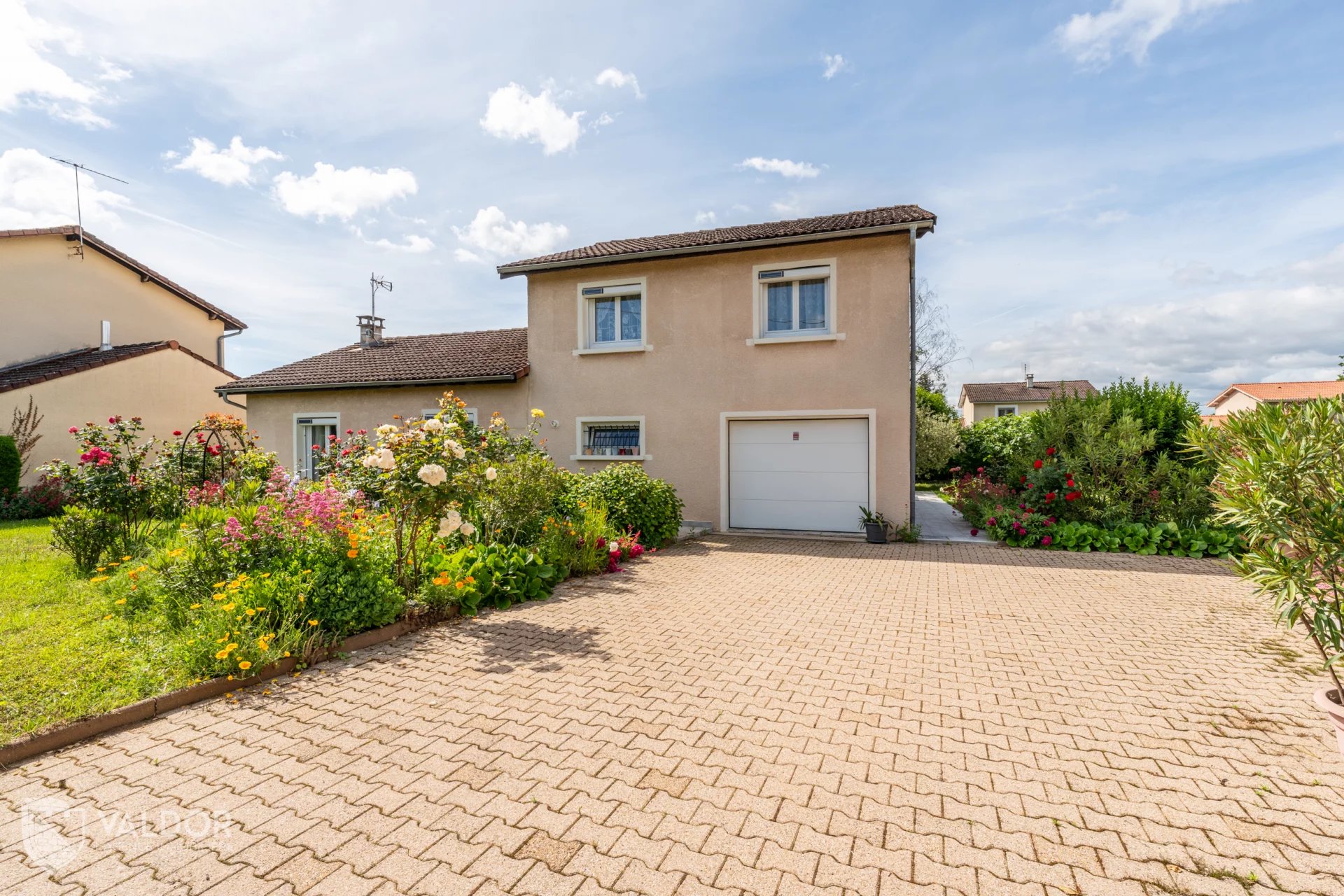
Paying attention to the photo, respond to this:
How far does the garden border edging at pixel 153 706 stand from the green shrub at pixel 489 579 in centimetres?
69

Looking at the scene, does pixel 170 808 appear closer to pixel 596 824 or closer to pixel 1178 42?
pixel 596 824

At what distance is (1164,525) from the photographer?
9312 millimetres

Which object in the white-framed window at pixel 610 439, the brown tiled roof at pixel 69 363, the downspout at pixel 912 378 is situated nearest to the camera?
the downspout at pixel 912 378

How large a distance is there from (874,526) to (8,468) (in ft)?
63.2

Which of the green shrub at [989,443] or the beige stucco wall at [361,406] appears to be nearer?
the beige stucco wall at [361,406]

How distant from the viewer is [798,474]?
11.3 m

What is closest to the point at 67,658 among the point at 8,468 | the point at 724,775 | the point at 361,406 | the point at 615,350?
the point at 724,775

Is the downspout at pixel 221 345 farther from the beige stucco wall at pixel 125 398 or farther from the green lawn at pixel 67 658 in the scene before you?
the green lawn at pixel 67 658

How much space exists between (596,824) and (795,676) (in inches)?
85.5

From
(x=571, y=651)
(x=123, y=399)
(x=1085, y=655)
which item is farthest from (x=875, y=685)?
(x=123, y=399)

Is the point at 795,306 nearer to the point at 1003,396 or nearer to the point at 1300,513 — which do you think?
the point at 1300,513

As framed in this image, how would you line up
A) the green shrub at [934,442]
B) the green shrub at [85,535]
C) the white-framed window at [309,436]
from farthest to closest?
the green shrub at [934,442], the white-framed window at [309,436], the green shrub at [85,535]

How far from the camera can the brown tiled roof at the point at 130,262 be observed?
16.3 m

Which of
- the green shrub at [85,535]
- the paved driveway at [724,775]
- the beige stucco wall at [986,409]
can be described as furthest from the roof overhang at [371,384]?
the beige stucco wall at [986,409]
